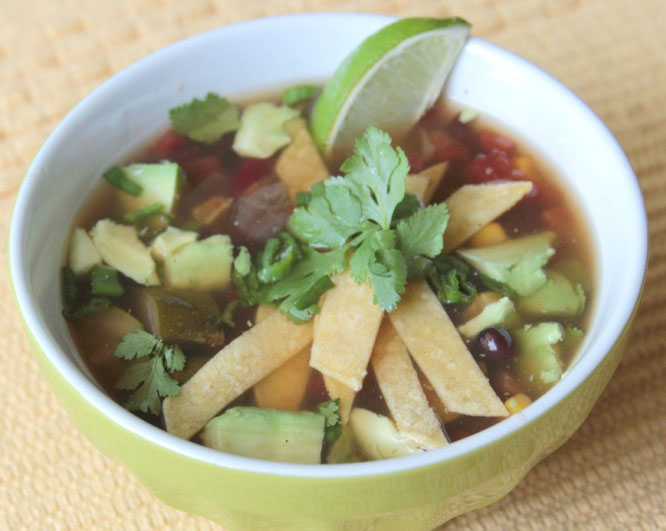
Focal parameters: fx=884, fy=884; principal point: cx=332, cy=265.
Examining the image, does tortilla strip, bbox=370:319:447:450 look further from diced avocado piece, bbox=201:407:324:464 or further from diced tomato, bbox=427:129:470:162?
diced tomato, bbox=427:129:470:162

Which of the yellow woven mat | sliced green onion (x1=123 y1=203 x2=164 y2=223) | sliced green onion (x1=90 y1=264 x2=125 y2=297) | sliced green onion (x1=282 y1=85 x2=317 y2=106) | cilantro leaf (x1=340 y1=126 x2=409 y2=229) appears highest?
cilantro leaf (x1=340 y1=126 x2=409 y2=229)

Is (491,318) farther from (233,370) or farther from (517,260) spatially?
(233,370)

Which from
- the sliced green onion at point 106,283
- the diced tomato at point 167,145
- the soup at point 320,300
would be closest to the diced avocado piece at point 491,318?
the soup at point 320,300

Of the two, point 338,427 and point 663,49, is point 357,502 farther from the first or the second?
point 663,49

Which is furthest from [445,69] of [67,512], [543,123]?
[67,512]

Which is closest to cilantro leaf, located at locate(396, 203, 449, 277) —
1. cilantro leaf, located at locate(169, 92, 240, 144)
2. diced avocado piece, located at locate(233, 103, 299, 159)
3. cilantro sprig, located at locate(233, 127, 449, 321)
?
cilantro sprig, located at locate(233, 127, 449, 321)

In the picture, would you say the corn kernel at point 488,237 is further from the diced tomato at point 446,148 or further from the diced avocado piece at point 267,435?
the diced avocado piece at point 267,435
